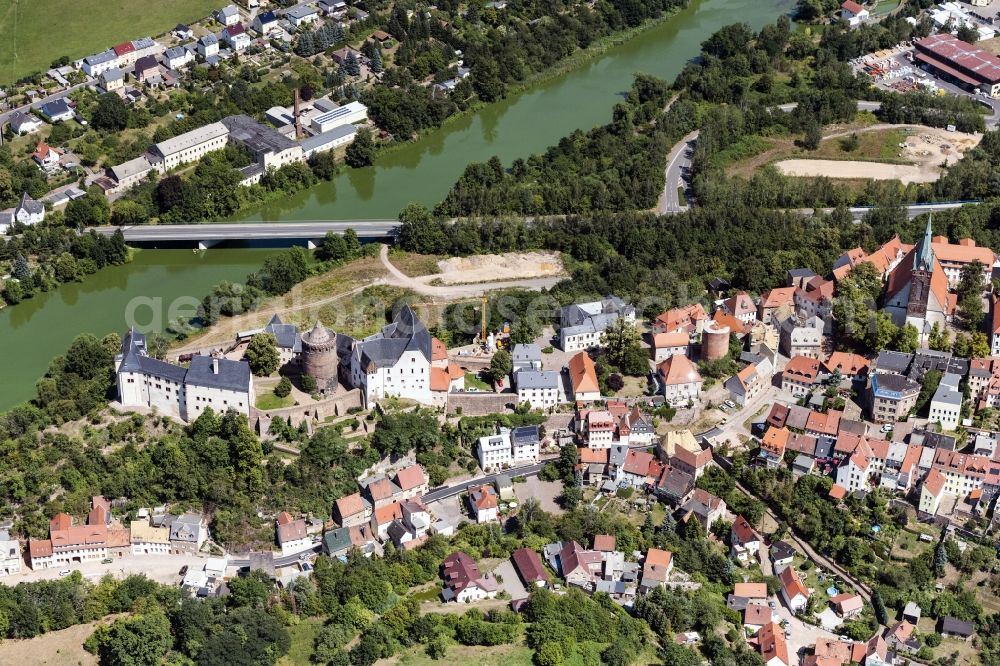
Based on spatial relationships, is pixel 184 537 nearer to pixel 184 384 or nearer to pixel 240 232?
pixel 184 384

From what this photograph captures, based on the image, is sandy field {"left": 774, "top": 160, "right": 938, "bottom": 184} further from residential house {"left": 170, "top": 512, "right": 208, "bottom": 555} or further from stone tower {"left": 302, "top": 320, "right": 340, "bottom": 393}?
residential house {"left": 170, "top": 512, "right": 208, "bottom": 555}

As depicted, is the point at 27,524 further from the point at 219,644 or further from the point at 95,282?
the point at 95,282

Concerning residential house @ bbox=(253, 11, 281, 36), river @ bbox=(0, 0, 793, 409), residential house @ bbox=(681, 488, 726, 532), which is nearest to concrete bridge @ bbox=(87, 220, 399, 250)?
river @ bbox=(0, 0, 793, 409)

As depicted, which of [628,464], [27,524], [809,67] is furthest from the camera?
[809,67]

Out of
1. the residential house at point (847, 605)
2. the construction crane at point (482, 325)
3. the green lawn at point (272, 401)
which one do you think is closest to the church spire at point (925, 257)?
the residential house at point (847, 605)

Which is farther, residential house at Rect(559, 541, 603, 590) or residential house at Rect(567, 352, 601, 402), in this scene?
residential house at Rect(567, 352, 601, 402)

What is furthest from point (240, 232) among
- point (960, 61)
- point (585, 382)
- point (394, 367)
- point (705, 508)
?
point (960, 61)

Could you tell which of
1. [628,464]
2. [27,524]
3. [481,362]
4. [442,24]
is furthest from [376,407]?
[442,24]

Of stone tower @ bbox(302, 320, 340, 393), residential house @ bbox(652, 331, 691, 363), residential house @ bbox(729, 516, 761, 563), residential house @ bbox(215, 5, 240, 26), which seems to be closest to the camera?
residential house @ bbox(729, 516, 761, 563)
